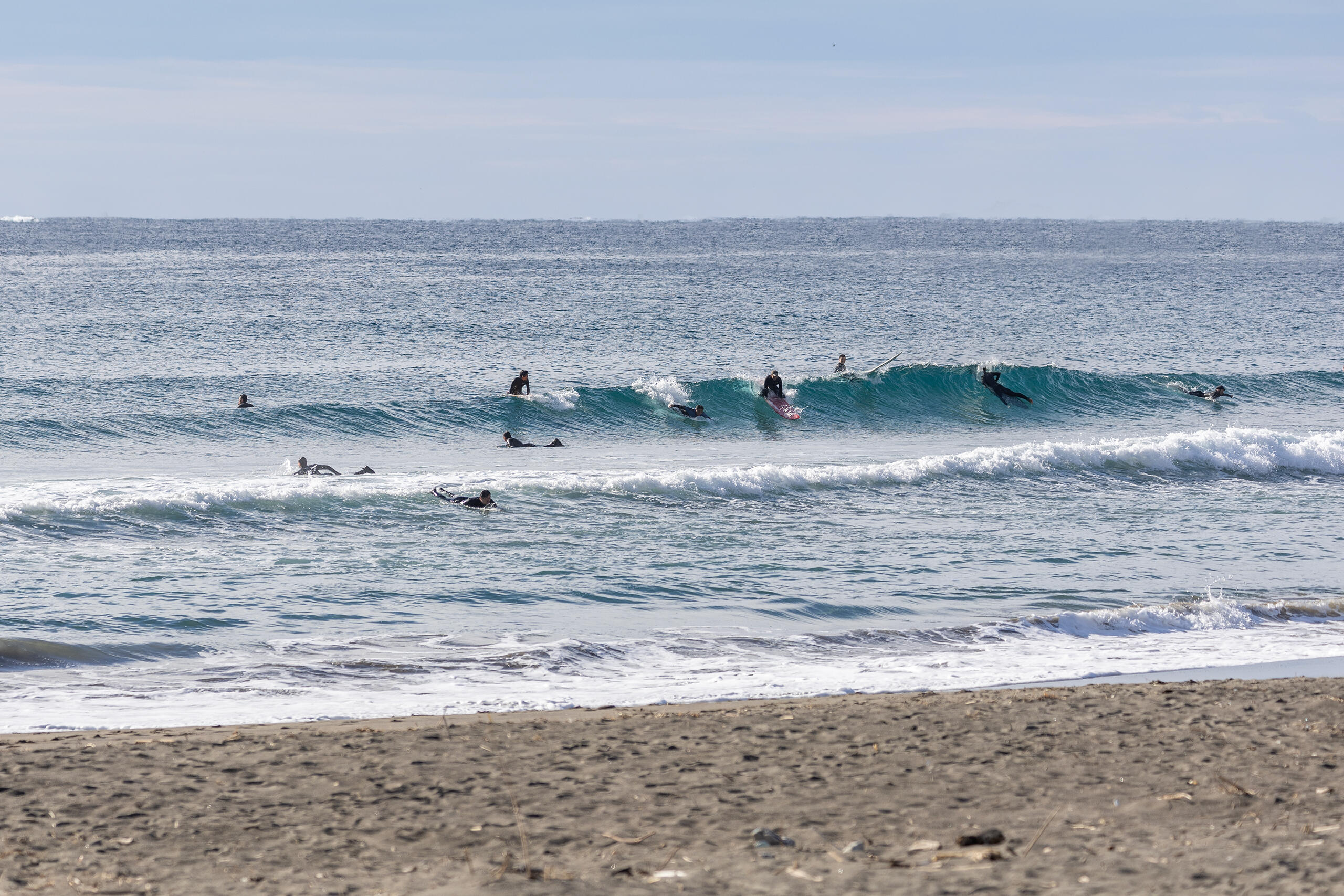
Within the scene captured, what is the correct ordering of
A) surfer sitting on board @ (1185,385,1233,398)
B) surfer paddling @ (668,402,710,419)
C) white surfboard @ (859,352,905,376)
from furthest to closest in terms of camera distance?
1. white surfboard @ (859,352,905,376)
2. surfer sitting on board @ (1185,385,1233,398)
3. surfer paddling @ (668,402,710,419)

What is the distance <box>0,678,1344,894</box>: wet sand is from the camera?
5.21 metres

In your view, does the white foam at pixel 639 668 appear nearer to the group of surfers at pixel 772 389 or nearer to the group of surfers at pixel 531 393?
the group of surfers at pixel 531 393

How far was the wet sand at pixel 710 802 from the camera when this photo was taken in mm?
5215

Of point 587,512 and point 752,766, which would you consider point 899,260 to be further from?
point 752,766

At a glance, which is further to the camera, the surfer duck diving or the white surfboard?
the white surfboard

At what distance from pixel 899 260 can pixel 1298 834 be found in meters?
95.9

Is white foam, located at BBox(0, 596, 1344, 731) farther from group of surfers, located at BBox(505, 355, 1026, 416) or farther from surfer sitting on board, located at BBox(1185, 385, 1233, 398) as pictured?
surfer sitting on board, located at BBox(1185, 385, 1233, 398)

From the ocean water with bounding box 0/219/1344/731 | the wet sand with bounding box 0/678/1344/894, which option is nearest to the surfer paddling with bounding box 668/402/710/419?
the ocean water with bounding box 0/219/1344/731

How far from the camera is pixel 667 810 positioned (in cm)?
620

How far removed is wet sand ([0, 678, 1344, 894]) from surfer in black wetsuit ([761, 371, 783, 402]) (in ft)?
67.8

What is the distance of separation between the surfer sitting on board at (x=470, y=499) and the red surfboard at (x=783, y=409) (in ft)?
41.3

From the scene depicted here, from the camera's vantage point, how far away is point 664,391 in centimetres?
2938

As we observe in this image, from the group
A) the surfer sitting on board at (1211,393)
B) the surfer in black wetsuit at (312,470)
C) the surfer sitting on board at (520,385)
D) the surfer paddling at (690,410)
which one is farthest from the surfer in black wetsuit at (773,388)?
the surfer in black wetsuit at (312,470)

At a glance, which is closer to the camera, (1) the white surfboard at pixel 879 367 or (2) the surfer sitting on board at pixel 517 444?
(2) the surfer sitting on board at pixel 517 444
